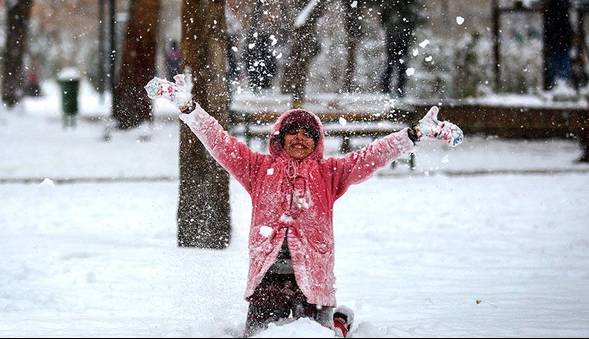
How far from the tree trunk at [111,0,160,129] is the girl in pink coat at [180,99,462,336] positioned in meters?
12.9

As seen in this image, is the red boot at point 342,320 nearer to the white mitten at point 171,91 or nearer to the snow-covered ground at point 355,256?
the snow-covered ground at point 355,256

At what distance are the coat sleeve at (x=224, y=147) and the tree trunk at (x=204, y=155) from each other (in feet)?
9.61

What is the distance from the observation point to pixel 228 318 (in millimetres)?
5453

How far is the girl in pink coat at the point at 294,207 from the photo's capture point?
449cm

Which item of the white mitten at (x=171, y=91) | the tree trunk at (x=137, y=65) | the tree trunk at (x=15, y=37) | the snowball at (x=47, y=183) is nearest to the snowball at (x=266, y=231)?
the white mitten at (x=171, y=91)

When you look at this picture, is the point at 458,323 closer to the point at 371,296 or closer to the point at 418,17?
the point at 371,296

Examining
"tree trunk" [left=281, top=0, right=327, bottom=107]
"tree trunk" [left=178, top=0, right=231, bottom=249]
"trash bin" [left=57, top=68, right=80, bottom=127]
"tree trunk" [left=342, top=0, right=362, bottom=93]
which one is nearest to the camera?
"tree trunk" [left=178, top=0, right=231, bottom=249]

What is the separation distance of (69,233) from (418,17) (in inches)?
592

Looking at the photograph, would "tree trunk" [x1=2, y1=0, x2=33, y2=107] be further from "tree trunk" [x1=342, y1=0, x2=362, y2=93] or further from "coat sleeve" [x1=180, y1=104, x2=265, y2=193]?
"coat sleeve" [x1=180, y1=104, x2=265, y2=193]

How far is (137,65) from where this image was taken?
1747cm

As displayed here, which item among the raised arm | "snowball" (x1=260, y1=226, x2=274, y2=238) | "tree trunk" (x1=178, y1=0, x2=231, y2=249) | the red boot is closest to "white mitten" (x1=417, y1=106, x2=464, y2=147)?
the raised arm

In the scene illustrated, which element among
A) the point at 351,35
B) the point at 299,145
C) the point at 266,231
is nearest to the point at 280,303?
the point at 266,231

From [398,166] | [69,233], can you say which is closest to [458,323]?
[69,233]

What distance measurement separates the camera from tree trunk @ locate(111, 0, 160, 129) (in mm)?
17578
